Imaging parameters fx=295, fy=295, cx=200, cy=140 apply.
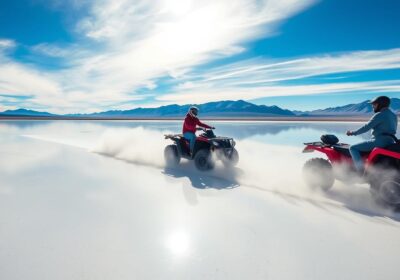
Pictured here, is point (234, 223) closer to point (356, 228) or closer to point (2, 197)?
point (356, 228)

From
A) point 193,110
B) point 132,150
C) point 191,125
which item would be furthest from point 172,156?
point 132,150

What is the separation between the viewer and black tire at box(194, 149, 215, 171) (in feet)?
27.1

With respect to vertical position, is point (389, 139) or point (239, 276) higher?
point (389, 139)

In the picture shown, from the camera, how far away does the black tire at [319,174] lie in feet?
20.1

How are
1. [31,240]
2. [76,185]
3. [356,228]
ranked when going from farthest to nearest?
[76,185], [356,228], [31,240]

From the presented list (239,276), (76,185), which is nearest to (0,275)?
(239,276)

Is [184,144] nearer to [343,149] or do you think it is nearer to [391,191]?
[343,149]

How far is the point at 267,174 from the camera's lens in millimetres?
7938

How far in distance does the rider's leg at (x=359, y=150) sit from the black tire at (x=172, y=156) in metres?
5.28

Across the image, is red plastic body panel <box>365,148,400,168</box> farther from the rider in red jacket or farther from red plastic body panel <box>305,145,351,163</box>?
the rider in red jacket

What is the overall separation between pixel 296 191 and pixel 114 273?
4315 mm

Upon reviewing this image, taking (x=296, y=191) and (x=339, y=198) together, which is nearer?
(x=339, y=198)

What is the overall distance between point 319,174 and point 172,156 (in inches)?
185

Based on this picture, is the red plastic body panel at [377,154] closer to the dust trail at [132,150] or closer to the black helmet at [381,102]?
the black helmet at [381,102]
